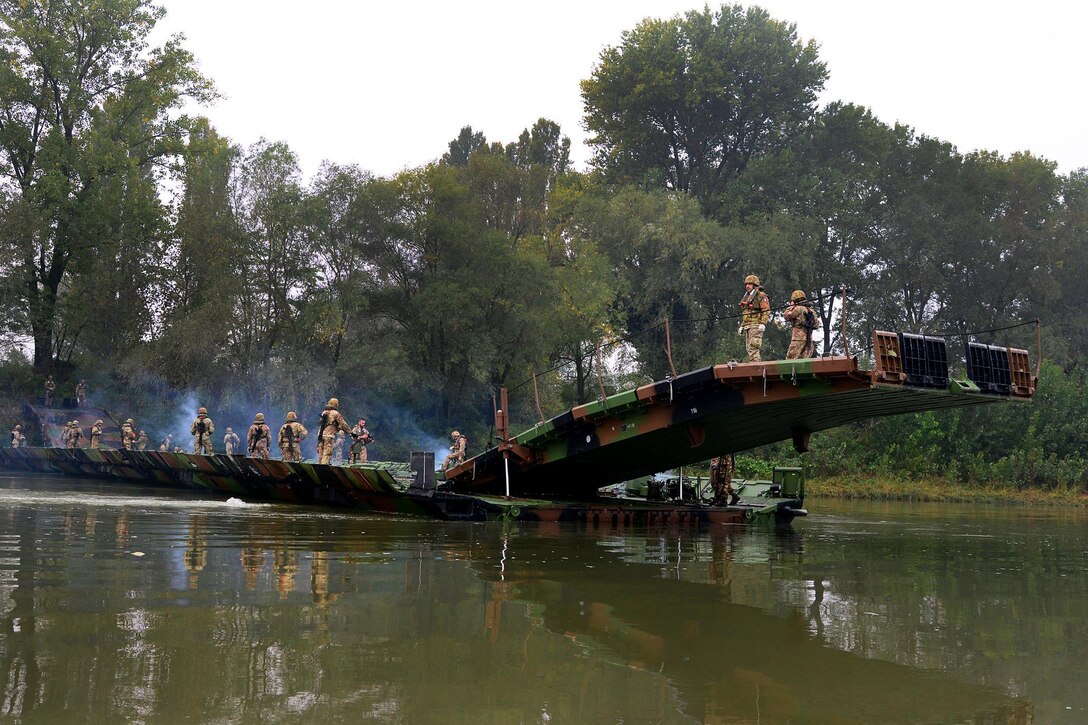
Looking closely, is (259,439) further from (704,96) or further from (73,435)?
(704,96)

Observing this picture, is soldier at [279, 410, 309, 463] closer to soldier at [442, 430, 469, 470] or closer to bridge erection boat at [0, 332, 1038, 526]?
bridge erection boat at [0, 332, 1038, 526]

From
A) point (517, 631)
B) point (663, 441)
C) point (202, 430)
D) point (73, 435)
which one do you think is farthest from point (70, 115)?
point (517, 631)

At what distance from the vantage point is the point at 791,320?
1894 centimetres

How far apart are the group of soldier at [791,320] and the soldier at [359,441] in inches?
408

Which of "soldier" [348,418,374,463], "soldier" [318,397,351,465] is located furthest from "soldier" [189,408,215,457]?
"soldier" [318,397,351,465]

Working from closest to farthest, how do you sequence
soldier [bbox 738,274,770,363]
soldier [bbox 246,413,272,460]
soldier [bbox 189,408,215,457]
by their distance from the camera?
soldier [bbox 738,274,770,363] → soldier [bbox 246,413,272,460] → soldier [bbox 189,408,215,457]

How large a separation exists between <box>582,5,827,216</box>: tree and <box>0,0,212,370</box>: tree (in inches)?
817

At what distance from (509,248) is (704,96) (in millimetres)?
15390

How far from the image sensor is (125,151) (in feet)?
159

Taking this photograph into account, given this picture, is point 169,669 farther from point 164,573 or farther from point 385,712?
point 164,573

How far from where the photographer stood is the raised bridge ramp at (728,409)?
1723 centimetres

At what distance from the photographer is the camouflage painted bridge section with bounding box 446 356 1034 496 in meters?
17.4

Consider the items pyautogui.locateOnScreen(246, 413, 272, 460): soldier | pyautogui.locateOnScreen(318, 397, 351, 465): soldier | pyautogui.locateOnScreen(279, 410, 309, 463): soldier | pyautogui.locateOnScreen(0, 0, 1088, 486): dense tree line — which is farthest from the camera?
pyautogui.locateOnScreen(0, 0, 1088, 486): dense tree line

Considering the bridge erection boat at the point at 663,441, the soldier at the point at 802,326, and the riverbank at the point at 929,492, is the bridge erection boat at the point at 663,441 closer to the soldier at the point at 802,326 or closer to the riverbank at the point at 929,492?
the soldier at the point at 802,326
